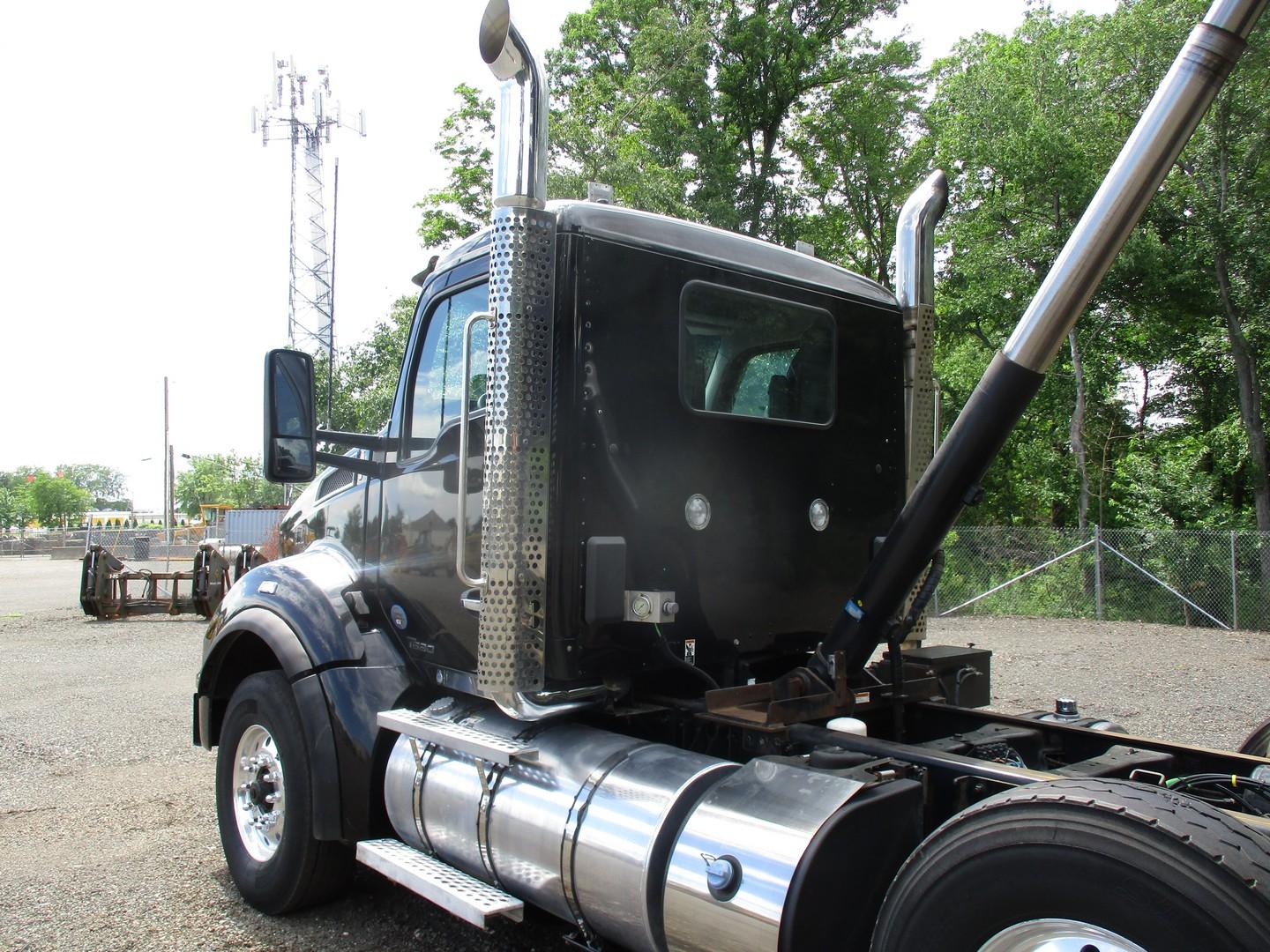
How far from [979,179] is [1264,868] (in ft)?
76.6

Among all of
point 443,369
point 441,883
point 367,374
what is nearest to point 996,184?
point 367,374

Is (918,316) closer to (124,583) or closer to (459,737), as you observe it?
(459,737)

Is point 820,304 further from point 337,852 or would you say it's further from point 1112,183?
point 337,852

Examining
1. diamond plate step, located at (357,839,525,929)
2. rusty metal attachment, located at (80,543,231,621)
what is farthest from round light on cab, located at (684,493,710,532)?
rusty metal attachment, located at (80,543,231,621)

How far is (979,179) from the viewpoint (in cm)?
2283

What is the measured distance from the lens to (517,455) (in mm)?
3273

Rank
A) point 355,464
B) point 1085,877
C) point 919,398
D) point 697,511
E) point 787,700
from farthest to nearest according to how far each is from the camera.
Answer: point 919,398 → point 355,464 → point 697,511 → point 787,700 → point 1085,877

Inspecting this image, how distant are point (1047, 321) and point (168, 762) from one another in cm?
675

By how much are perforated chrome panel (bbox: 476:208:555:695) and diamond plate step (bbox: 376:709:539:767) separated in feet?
0.67

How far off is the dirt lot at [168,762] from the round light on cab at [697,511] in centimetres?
163

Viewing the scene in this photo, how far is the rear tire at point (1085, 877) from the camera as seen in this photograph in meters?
1.83

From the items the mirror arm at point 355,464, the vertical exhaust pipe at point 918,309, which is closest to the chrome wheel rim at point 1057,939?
the vertical exhaust pipe at point 918,309

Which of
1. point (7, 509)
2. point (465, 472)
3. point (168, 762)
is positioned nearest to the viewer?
point (465, 472)

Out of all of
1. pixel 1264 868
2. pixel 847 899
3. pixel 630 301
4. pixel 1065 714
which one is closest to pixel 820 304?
pixel 630 301
